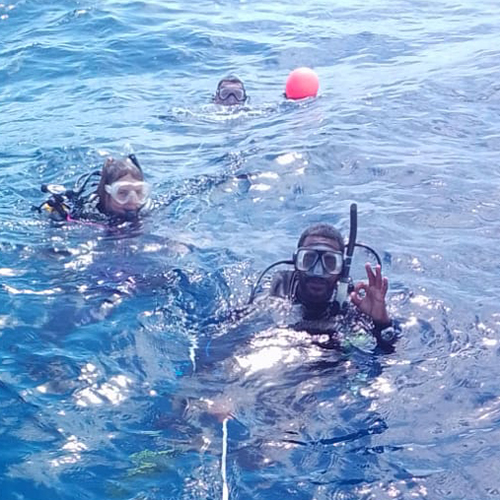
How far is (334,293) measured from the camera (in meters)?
5.43

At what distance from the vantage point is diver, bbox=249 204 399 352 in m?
5.20

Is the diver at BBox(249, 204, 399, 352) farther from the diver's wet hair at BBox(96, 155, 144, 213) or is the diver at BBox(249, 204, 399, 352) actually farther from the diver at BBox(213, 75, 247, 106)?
the diver at BBox(213, 75, 247, 106)

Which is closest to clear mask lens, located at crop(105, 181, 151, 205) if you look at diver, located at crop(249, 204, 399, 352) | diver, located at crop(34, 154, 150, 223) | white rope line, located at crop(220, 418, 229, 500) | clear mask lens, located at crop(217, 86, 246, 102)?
diver, located at crop(34, 154, 150, 223)

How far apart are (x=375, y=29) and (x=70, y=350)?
11.5 meters

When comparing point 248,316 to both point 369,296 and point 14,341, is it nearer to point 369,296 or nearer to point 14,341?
point 369,296

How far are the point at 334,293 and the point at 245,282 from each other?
1320mm

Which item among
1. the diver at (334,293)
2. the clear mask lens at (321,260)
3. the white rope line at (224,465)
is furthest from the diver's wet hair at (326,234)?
the white rope line at (224,465)

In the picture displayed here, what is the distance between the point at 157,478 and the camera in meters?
4.29

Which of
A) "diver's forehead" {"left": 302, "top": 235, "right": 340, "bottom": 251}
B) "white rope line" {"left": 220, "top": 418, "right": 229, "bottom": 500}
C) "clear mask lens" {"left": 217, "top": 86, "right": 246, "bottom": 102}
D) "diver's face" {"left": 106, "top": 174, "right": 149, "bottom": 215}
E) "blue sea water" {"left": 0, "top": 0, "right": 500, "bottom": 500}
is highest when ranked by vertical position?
"clear mask lens" {"left": 217, "top": 86, "right": 246, "bottom": 102}

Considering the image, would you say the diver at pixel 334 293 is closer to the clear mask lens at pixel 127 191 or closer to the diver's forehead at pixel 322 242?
the diver's forehead at pixel 322 242

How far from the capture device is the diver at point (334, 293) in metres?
5.20

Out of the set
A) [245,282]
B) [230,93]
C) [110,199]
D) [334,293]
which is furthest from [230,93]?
[334,293]

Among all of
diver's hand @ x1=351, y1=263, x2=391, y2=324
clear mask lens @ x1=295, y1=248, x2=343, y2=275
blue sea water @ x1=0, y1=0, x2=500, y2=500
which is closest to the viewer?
blue sea water @ x1=0, y1=0, x2=500, y2=500

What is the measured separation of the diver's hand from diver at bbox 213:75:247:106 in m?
6.51
